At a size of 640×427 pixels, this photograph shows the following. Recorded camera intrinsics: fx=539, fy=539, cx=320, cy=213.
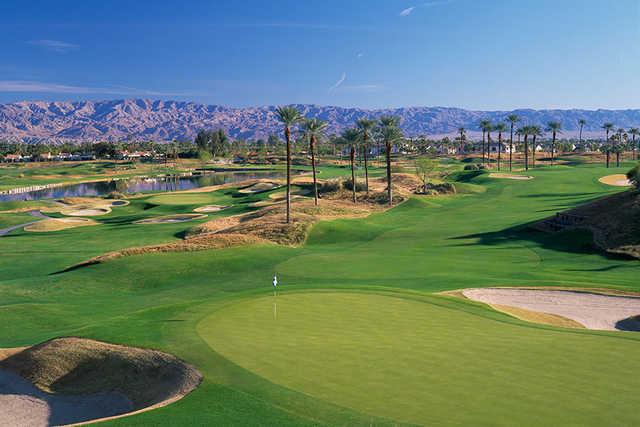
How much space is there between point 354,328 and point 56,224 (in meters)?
64.0

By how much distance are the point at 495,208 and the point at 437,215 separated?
910 centimetres

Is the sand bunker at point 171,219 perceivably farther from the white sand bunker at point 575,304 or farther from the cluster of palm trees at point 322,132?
the white sand bunker at point 575,304

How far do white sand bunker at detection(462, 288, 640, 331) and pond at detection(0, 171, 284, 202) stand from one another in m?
114

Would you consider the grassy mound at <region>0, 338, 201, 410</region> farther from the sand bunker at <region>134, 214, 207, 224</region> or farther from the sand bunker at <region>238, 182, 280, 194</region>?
the sand bunker at <region>238, 182, 280, 194</region>

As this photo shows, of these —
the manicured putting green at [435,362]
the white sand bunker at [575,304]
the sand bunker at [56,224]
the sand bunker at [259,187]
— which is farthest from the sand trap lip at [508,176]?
the manicured putting green at [435,362]

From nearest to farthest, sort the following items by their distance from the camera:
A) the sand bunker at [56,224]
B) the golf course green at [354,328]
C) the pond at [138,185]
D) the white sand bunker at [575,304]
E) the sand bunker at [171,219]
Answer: the golf course green at [354,328] < the white sand bunker at [575,304] < the sand bunker at [56,224] < the sand bunker at [171,219] < the pond at [138,185]

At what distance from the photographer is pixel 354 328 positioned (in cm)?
1969

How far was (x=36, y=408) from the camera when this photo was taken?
663 inches

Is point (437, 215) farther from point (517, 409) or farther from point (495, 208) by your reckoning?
point (517, 409)

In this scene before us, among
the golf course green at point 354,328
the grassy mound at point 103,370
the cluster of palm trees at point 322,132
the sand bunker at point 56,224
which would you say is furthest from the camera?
the sand bunker at point 56,224

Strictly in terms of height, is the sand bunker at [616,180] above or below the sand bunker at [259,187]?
above

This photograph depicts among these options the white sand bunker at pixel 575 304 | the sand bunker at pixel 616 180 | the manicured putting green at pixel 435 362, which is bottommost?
the white sand bunker at pixel 575 304

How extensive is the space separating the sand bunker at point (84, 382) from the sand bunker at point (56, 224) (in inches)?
2161

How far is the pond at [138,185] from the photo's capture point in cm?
12850
